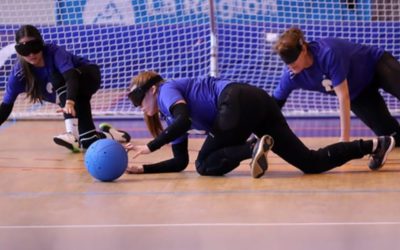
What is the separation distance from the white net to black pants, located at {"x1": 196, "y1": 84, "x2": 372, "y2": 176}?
320 centimetres

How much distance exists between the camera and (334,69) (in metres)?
4.67

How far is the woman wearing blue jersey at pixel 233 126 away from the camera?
429 cm

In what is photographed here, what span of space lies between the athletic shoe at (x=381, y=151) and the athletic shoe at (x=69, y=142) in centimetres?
203

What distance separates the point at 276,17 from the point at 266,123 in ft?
11.5

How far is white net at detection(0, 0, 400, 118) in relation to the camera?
25.3ft

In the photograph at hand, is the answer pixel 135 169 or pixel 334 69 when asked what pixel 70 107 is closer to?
pixel 135 169

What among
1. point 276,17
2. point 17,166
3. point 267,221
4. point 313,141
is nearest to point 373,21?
point 276,17

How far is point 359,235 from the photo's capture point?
324 cm

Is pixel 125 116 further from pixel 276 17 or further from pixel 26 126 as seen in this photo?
pixel 276 17

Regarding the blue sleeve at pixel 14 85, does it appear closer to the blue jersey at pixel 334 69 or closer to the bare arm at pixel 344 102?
the blue jersey at pixel 334 69

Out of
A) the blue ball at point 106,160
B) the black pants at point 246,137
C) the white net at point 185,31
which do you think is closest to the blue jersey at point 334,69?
the black pants at point 246,137

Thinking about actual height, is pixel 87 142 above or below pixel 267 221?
below

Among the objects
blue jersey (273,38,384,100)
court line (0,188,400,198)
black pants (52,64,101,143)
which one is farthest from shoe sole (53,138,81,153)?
blue jersey (273,38,384,100)

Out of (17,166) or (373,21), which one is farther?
(373,21)
